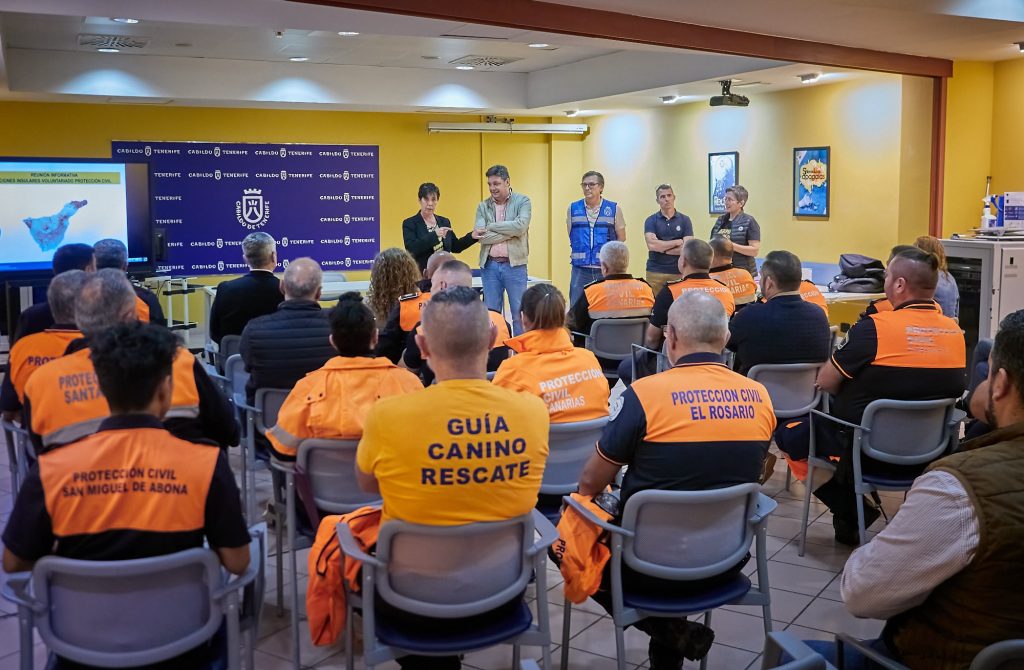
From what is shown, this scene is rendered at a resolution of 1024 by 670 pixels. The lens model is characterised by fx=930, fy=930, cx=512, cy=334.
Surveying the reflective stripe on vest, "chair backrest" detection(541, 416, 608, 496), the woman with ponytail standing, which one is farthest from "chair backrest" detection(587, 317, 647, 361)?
the reflective stripe on vest

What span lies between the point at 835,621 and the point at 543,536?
162 cm

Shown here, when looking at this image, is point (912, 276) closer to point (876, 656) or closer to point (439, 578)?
Answer: point (876, 656)

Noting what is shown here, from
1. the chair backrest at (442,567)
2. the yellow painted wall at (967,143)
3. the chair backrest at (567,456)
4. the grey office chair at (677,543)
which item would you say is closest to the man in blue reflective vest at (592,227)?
the yellow painted wall at (967,143)

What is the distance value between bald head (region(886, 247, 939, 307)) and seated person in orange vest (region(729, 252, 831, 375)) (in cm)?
53

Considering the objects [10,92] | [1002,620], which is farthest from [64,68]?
[1002,620]

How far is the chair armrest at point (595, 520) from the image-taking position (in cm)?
258

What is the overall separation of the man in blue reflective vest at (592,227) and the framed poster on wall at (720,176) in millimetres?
2175

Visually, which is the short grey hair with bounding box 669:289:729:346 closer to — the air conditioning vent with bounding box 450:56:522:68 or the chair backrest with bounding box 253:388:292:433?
the chair backrest with bounding box 253:388:292:433

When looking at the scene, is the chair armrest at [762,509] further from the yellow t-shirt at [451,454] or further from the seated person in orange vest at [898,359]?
the seated person in orange vest at [898,359]

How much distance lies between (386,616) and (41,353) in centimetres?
219

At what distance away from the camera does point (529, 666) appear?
2.44m

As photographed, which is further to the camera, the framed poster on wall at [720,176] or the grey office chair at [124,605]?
the framed poster on wall at [720,176]

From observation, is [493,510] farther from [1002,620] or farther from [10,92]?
[10,92]

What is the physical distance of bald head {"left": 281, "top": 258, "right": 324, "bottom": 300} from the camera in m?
4.27
